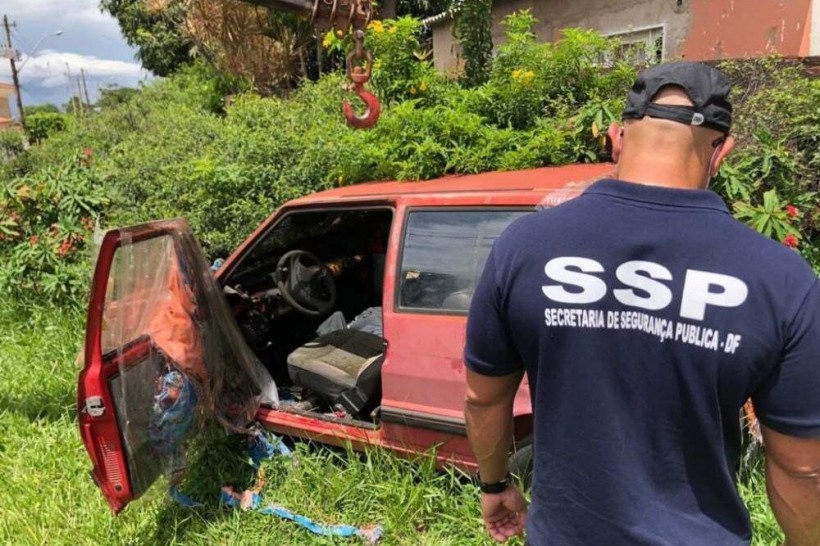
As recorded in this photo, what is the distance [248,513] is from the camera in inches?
115

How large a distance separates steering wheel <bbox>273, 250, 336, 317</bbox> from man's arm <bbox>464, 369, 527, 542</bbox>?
2.11 meters

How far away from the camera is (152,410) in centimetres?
263

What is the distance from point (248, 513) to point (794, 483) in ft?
7.94

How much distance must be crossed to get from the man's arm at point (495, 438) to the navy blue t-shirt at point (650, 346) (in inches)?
5.1

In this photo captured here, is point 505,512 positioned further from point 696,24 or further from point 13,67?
point 13,67

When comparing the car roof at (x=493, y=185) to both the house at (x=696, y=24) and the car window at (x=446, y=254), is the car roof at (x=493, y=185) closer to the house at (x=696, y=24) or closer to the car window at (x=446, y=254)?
the car window at (x=446, y=254)

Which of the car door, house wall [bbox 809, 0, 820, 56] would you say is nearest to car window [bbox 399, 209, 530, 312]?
the car door

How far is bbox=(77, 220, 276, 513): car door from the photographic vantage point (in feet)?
8.11

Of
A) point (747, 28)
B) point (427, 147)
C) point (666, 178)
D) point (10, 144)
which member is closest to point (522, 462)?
point (666, 178)

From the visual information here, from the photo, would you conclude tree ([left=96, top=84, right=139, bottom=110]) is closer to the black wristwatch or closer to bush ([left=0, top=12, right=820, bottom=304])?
bush ([left=0, top=12, right=820, bottom=304])

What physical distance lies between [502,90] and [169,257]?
3024 millimetres

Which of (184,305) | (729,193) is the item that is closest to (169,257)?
(184,305)

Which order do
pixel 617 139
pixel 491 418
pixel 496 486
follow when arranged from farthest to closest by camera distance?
pixel 496 486 → pixel 491 418 → pixel 617 139

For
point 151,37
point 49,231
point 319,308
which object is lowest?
point 319,308
